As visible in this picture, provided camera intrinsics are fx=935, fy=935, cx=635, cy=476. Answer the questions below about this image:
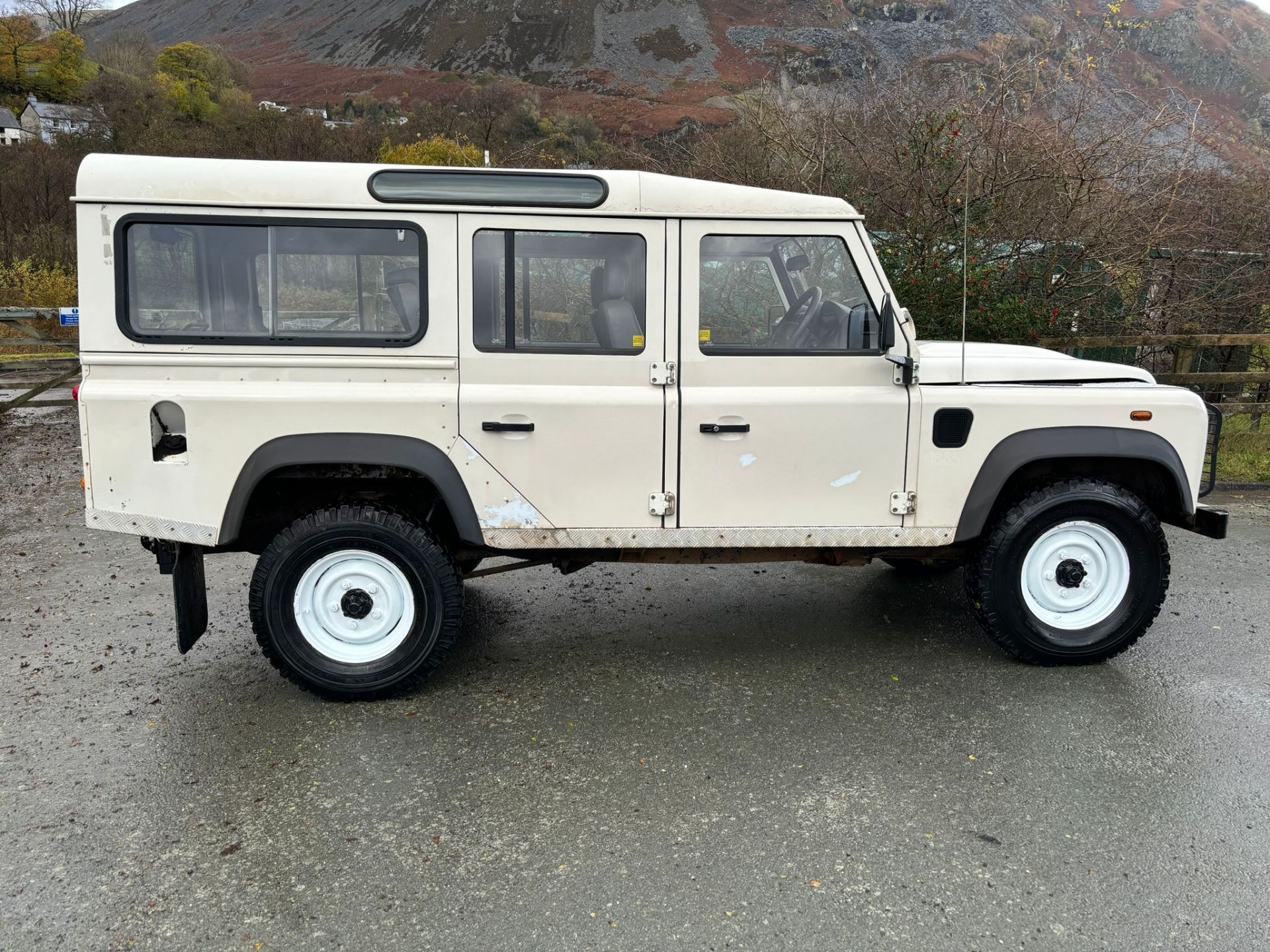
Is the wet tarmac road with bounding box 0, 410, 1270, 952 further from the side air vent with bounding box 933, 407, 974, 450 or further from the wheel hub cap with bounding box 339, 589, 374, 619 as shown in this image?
the side air vent with bounding box 933, 407, 974, 450

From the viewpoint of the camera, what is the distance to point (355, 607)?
161 inches

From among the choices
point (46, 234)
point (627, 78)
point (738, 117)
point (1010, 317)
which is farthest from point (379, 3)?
point (1010, 317)

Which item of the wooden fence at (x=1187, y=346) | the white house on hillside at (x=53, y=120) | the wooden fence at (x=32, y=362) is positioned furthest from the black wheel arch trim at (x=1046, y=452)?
the white house on hillside at (x=53, y=120)

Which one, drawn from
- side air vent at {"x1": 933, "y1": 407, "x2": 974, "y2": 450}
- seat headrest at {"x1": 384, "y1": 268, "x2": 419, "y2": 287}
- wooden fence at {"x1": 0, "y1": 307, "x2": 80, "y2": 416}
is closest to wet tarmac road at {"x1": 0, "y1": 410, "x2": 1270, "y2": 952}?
side air vent at {"x1": 933, "y1": 407, "x2": 974, "y2": 450}

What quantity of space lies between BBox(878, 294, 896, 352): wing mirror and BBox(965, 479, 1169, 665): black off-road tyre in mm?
987

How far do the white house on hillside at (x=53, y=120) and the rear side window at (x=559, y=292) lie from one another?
122 ft

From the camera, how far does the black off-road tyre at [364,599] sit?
3984 millimetres

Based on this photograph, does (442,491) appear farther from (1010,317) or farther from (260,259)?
(1010,317)

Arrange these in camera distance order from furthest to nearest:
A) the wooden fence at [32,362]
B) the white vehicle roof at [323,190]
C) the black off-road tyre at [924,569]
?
the wooden fence at [32,362] < the black off-road tyre at [924,569] < the white vehicle roof at [323,190]

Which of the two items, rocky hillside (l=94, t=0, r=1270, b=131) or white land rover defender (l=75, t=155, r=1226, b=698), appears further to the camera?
rocky hillside (l=94, t=0, r=1270, b=131)

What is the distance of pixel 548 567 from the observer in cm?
611

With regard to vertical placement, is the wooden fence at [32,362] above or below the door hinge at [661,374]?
below

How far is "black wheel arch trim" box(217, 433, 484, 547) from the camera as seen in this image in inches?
152

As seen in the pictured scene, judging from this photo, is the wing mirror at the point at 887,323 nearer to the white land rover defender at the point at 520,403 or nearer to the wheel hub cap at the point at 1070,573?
the white land rover defender at the point at 520,403
